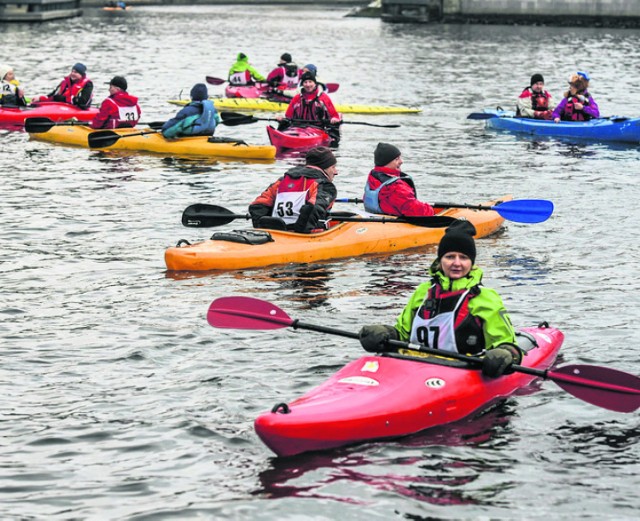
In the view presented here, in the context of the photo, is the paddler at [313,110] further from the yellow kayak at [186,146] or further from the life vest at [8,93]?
the life vest at [8,93]

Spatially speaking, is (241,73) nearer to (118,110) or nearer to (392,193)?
(118,110)

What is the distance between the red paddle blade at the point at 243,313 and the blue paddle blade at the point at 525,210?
6150 mm

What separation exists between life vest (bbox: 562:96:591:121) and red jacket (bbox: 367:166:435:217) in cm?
1075

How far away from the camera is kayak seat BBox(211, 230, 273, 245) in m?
14.0

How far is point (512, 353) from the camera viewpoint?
356 inches

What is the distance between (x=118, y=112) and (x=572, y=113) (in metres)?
9.20

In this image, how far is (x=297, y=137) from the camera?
23484 mm

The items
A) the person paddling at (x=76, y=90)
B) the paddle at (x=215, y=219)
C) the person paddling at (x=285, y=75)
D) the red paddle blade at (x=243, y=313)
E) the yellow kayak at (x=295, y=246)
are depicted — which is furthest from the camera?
the person paddling at (x=285, y=75)

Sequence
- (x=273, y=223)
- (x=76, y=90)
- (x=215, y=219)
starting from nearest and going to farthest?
(x=273, y=223), (x=215, y=219), (x=76, y=90)

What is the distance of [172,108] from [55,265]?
57.5 ft

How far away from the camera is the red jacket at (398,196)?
14938 millimetres

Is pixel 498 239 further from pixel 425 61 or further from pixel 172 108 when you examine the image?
pixel 425 61

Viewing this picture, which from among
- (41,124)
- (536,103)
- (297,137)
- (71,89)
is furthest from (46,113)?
(536,103)

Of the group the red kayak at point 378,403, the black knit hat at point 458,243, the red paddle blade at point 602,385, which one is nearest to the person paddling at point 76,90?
the black knit hat at point 458,243
